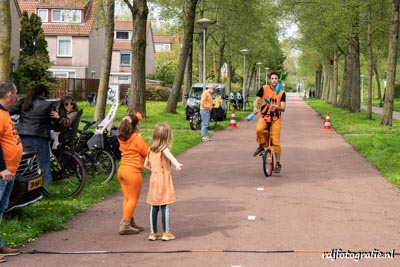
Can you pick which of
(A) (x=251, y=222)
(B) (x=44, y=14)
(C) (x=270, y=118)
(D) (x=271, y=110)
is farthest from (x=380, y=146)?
(B) (x=44, y=14)

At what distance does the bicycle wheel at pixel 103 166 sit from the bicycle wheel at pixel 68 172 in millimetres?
1091

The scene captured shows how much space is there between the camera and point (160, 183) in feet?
23.2

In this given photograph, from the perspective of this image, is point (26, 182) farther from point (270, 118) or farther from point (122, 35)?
point (122, 35)

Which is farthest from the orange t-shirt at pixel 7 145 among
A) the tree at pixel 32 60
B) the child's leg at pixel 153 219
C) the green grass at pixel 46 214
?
the tree at pixel 32 60

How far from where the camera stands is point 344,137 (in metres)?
21.9

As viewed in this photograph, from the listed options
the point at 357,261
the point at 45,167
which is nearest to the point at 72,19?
the point at 45,167

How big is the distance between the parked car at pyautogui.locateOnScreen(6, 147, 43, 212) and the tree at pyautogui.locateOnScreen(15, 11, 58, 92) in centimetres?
2895

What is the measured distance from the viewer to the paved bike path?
20.5 feet

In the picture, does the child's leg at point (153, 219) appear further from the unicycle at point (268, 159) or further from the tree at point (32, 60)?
the tree at point (32, 60)

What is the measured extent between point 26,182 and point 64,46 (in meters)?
54.0

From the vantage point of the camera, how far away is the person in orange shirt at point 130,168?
7316 mm

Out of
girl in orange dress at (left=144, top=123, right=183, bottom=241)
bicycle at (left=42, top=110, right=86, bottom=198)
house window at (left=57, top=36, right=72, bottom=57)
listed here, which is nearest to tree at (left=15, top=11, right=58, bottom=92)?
house window at (left=57, top=36, right=72, bottom=57)

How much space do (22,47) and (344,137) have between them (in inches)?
1078

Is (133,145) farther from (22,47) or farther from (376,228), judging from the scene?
(22,47)
